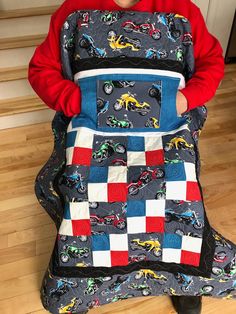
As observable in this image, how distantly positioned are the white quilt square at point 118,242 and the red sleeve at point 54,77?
1.17 feet

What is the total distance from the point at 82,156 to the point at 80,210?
0.14 metres

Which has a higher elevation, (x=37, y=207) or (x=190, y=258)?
(x=190, y=258)

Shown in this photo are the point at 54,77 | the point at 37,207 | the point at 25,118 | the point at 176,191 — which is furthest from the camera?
the point at 25,118

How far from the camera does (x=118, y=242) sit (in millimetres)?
875

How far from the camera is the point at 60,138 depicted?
3.42 feet

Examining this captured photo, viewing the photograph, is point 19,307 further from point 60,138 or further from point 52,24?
point 52,24

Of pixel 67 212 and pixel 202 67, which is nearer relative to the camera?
pixel 67 212

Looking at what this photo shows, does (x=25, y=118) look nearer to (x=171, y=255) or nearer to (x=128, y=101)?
(x=128, y=101)

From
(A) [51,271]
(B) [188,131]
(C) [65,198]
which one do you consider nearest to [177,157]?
(B) [188,131]

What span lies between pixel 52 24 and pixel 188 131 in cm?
50

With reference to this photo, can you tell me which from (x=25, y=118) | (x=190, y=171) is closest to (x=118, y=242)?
(x=190, y=171)

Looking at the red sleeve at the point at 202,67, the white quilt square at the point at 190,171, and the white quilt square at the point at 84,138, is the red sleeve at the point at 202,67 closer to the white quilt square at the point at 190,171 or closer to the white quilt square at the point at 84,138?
the white quilt square at the point at 190,171

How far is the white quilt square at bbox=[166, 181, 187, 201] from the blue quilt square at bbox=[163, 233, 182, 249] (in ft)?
0.32

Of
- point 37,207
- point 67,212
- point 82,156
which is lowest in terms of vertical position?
point 37,207
